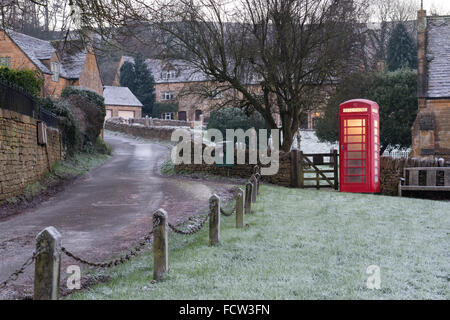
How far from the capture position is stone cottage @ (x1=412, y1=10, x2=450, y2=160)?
24.5m

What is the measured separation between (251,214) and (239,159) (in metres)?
10.8

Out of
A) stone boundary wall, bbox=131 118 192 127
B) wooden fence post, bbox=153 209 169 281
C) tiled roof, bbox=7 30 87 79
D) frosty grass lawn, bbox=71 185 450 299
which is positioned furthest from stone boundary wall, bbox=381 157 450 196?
stone boundary wall, bbox=131 118 192 127

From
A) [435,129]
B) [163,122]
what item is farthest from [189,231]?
[163,122]

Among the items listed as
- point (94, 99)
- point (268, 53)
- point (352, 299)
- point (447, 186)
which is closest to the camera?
point (352, 299)

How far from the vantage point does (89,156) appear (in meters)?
26.9

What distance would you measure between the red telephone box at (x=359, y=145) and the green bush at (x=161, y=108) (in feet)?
153

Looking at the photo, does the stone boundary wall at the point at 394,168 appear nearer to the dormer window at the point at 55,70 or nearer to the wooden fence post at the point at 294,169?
the wooden fence post at the point at 294,169

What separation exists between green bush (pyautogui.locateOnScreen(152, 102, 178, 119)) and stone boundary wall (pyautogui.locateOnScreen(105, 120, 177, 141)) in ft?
34.8

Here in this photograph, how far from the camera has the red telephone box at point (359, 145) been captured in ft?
53.4

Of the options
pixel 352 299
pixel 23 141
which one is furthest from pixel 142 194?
pixel 352 299

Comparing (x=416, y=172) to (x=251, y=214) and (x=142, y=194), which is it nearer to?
(x=251, y=214)

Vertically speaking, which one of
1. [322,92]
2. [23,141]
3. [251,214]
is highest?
[322,92]

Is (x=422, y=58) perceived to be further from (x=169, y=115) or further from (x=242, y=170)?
(x=169, y=115)

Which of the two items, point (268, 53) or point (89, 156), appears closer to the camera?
point (268, 53)
